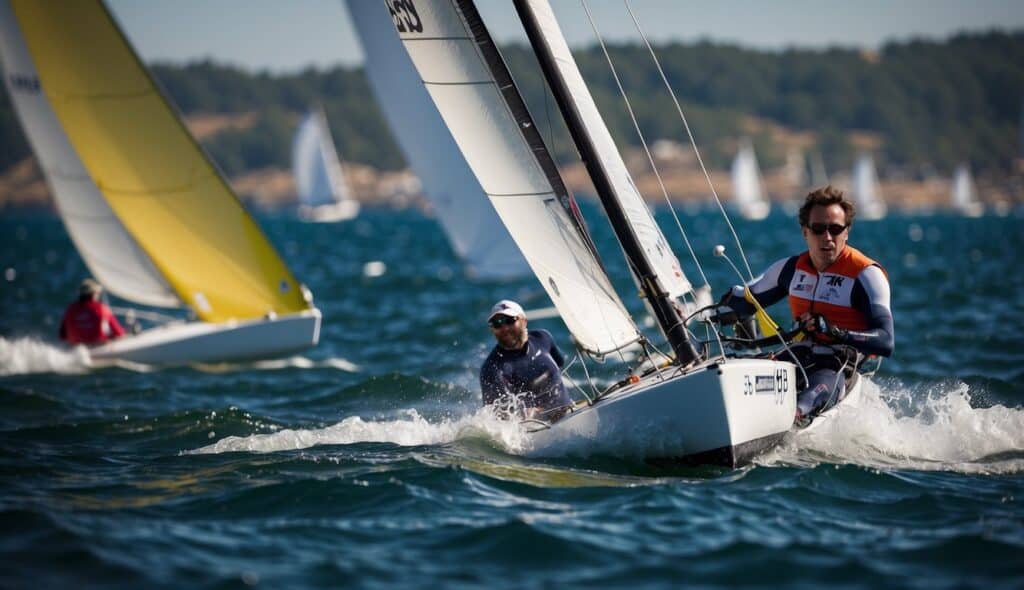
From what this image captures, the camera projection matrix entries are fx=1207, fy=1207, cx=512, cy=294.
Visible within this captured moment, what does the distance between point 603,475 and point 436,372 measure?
6.06 m

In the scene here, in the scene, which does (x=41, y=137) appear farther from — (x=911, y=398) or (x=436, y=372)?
(x=911, y=398)

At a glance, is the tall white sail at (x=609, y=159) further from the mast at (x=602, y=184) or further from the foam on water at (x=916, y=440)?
the foam on water at (x=916, y=440)

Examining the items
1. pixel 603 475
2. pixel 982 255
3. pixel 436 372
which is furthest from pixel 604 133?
pixel 982 255

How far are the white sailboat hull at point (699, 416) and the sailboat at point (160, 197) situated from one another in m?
6.89

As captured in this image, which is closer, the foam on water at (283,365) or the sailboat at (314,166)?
the foam on water at (283,365)

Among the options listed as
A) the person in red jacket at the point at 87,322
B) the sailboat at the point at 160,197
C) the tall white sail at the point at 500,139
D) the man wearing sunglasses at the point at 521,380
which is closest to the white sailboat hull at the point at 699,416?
the man wearing sunglasses at the point at 521,380

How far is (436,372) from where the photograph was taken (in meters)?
13.3

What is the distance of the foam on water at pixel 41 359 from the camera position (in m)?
13.2

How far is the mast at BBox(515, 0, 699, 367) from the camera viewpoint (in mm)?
7879

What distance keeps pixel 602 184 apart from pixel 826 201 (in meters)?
1.47

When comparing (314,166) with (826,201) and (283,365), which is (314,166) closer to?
(283,365)

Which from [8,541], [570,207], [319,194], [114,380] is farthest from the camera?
[319,194]

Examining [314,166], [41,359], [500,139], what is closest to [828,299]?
[500,139]

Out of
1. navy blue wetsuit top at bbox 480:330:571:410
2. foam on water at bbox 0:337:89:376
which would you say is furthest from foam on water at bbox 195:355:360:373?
navy blue wetsuit top at bbox 480:330:571:410
